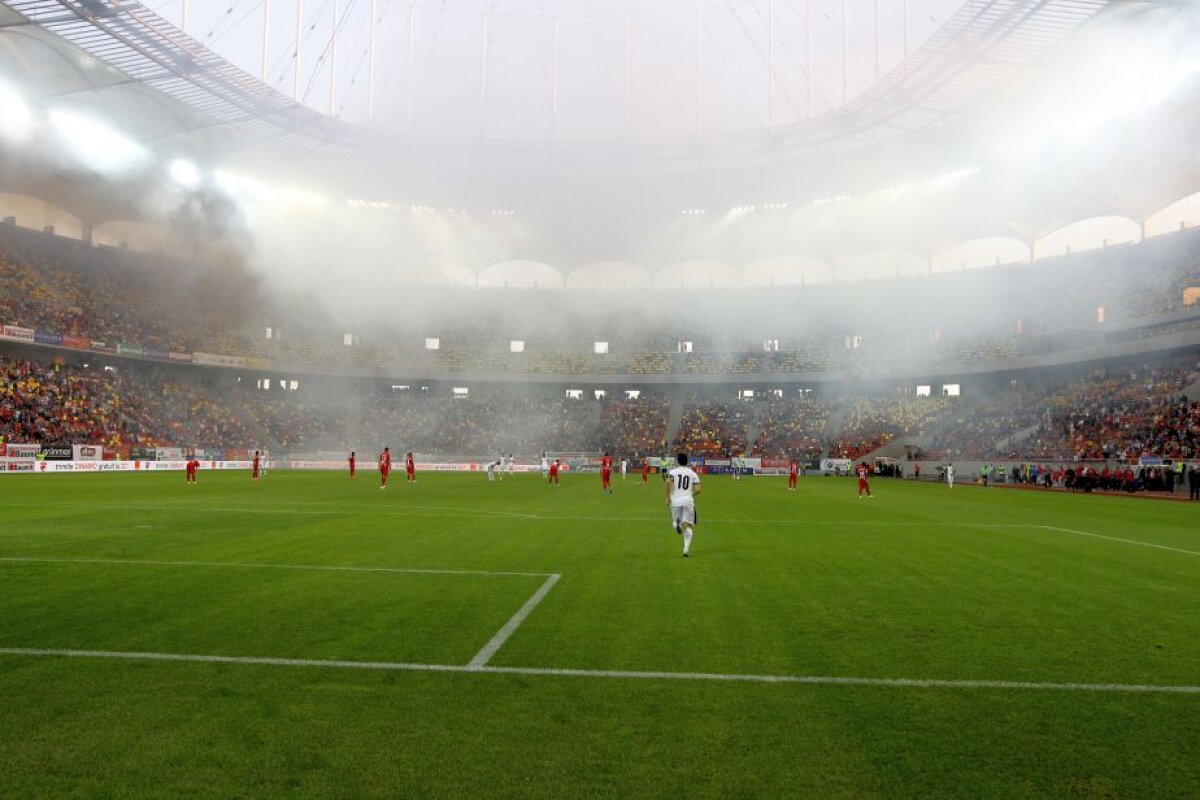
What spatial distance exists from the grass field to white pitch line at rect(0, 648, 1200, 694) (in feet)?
0.09

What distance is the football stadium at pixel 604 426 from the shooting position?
4.32m

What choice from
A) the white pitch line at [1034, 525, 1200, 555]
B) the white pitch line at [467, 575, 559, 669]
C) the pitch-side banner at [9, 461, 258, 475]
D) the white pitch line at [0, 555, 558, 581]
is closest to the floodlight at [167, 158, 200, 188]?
the pitch-side banner at [9, 461, 258, 475]

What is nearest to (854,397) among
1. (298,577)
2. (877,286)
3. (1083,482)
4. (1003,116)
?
(877,286)

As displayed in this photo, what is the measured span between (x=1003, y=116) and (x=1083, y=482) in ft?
97.9

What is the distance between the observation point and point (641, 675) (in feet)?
17.1

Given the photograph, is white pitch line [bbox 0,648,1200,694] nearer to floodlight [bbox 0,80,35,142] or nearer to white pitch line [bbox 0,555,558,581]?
white pitch line [bbox 0,555,558,581]

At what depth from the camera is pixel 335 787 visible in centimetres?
346

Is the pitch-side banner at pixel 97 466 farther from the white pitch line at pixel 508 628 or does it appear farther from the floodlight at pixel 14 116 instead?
the white pitch line at pixel 508 628

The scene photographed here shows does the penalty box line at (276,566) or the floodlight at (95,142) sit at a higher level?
the floodlight at (95,142)

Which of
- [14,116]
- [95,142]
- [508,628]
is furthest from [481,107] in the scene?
[508,628]

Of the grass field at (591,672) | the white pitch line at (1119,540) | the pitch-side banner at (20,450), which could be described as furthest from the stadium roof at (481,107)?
the grass field at (591,672)

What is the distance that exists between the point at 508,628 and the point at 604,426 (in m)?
60.5

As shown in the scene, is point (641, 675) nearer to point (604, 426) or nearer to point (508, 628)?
point (508, 628)

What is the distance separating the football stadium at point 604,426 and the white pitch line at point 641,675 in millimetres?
47
